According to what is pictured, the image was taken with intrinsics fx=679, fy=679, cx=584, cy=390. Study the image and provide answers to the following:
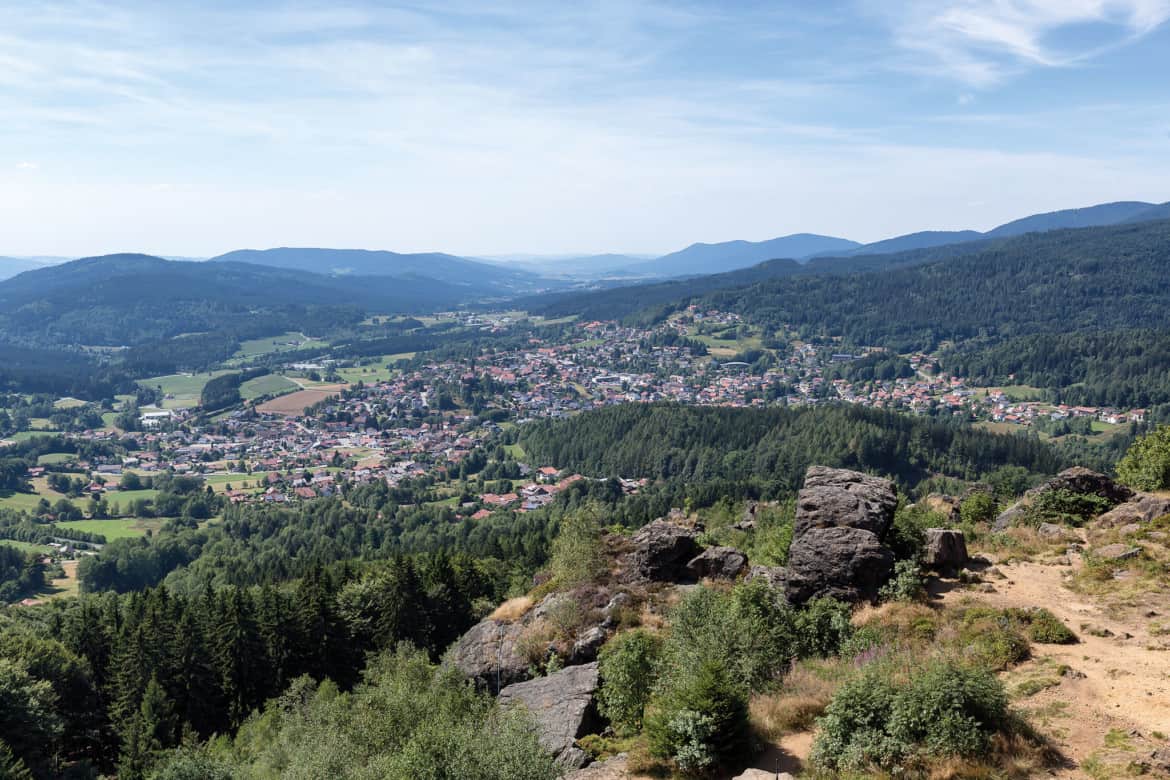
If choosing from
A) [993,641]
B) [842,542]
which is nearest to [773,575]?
[842,542]

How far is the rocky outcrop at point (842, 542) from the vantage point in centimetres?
2255

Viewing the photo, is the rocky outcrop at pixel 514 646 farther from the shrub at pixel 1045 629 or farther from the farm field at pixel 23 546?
the farm field at pixel 23 546

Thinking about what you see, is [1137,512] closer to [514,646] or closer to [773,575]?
[773,575]

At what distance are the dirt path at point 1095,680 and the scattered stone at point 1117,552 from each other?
3320 mm

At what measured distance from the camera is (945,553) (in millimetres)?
24656

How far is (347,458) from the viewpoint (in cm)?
15375

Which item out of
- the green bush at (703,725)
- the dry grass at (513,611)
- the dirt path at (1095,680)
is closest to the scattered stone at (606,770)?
the green bush at (703,725)

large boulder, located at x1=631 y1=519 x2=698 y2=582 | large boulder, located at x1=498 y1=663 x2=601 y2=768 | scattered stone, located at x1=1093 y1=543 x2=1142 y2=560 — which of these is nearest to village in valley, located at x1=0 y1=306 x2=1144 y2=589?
large boulder, located at x1=631 y1=519 x2=698 y2=582

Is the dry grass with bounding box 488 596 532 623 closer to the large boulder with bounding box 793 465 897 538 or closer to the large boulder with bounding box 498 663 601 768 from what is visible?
the large boulder with bounding box 498 663 601 768

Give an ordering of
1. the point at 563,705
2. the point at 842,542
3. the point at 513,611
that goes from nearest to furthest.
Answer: the point at 563,705
the point at 842,542
the point at 513,611

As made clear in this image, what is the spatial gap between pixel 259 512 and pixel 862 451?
101044 millimetres

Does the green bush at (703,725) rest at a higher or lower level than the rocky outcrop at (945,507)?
higher

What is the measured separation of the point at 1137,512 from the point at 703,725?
79.3ft

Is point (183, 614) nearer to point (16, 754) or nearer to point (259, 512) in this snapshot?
point (16, 754)
